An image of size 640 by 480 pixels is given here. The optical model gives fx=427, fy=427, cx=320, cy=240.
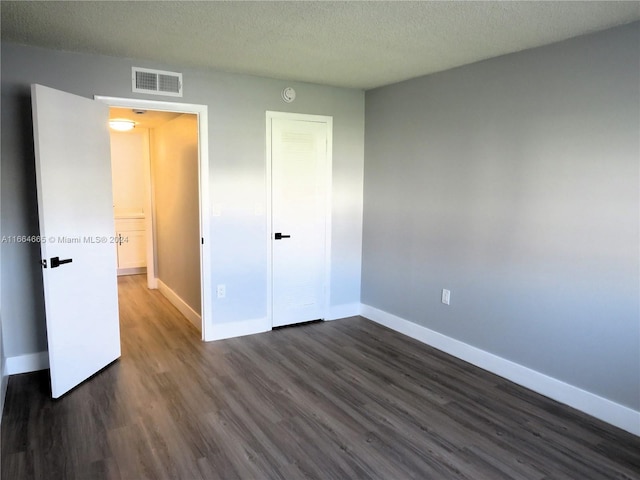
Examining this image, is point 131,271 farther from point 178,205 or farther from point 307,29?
point 307,29

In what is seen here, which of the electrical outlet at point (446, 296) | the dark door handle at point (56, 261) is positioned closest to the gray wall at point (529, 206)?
the electrical outlet at point (446, 296)

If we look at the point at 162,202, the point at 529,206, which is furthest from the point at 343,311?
the point at 162,202

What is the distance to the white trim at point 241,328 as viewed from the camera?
4.03 metres

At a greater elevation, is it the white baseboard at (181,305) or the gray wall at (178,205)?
the gray wall at (178,205)

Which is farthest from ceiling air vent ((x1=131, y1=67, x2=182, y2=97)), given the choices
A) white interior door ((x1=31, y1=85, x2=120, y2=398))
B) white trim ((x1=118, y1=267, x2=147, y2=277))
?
white trim ((x1=118, y1=267, x2=147, y2=277))

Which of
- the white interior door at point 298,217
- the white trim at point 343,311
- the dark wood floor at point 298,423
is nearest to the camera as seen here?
the dark wood floor at point 298,423

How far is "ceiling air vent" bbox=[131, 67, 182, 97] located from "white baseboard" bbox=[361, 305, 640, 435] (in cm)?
295

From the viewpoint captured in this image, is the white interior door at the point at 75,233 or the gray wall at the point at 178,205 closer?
the white interior door at the point at 75,233

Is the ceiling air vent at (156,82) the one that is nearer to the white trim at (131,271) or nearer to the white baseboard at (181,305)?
the white baseboard at (181,305)

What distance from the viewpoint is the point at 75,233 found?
2.98 m

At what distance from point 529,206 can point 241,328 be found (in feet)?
8.99

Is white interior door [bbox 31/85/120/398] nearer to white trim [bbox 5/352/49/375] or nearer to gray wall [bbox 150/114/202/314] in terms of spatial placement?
white trim [bbox 5/352/49/375]

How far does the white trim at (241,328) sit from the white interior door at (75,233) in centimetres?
93

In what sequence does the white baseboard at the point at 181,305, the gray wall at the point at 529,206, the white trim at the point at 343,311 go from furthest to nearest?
the white trim at the point at 343,311 → the white baseboard at the point at 181,305 → the gray wall at the point at 529,206
